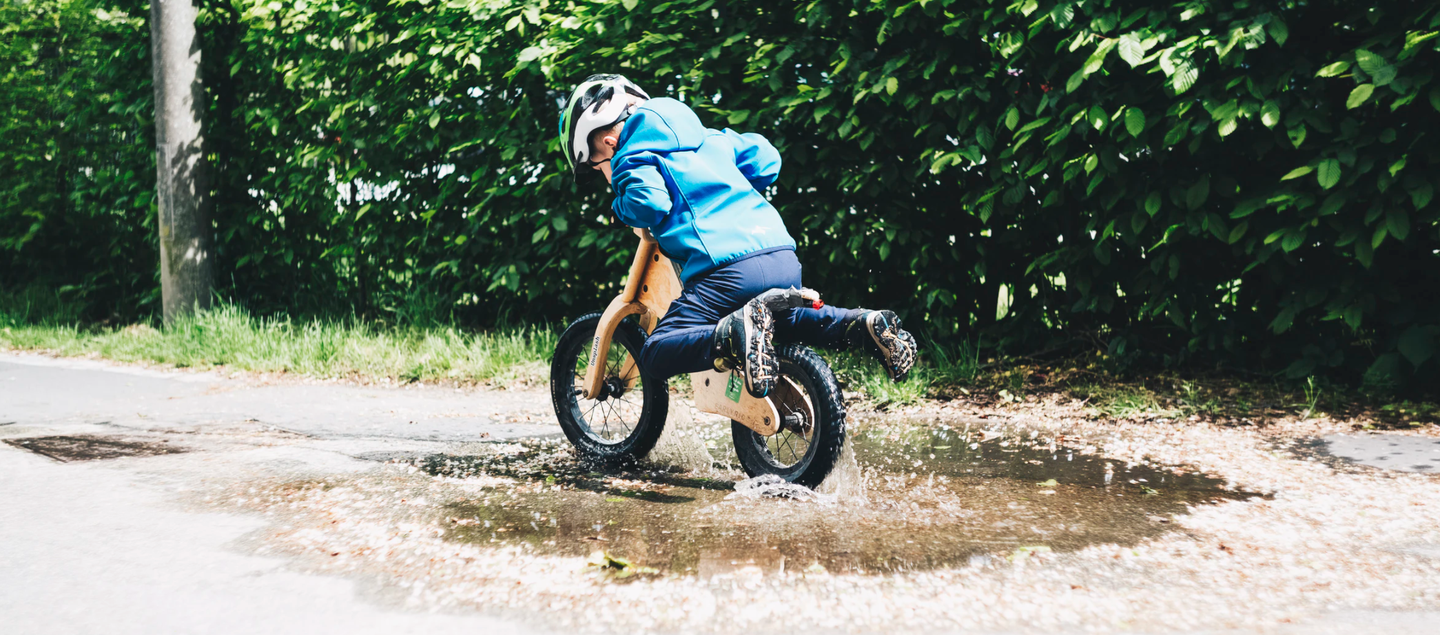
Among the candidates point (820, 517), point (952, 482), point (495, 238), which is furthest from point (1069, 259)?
point (495, 238)

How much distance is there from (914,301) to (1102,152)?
1444 millimetres

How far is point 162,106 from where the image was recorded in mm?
7781

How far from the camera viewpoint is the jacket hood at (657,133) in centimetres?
369

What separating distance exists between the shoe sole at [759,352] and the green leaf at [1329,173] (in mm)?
2535

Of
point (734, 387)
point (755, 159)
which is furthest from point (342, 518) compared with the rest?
point (755, 159)

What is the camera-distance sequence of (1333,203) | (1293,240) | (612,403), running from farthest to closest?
1. (612,403)
2. (1293,240)
3. (1333,203)

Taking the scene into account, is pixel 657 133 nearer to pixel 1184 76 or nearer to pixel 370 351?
pixel 1184 76

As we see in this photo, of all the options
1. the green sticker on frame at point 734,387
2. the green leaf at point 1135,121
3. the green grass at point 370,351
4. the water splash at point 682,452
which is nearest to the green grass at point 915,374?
the green grass at point 370,351

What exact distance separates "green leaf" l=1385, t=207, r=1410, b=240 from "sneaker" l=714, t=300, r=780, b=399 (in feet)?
8.96

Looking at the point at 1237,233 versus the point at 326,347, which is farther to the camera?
the point at 326,347

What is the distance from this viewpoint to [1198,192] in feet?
15.0

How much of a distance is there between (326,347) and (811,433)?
457 centimetres

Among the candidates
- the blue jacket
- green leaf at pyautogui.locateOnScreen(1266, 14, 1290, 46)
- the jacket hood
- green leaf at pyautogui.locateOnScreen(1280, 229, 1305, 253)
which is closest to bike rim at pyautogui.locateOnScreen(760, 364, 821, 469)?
the blue jacket

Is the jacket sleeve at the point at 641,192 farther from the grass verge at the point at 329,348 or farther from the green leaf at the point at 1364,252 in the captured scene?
the green leaf at the point at 1364,252
